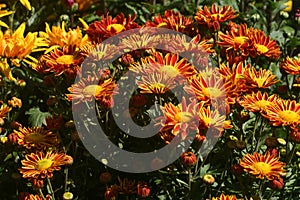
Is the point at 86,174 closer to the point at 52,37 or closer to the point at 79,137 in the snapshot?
the point at 79,137

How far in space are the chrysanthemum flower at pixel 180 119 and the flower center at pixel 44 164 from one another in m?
0.42

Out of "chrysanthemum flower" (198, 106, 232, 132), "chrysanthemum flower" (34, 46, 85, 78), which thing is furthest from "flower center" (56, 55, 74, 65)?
"chrysanthemum flower" (198, 106, 232, 132)

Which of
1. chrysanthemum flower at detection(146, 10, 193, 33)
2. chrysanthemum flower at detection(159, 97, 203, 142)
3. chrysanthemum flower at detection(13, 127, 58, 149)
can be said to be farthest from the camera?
chrysanthemum flower at detection(146, 10, 193, 33)

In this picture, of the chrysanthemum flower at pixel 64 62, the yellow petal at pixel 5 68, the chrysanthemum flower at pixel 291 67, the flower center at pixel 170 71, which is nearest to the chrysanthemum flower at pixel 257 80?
the chrysanthemum flower at pixel 291 67

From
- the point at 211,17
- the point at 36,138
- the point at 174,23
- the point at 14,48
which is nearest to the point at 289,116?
the point at 211,17

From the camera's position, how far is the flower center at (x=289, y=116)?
214 centimetres

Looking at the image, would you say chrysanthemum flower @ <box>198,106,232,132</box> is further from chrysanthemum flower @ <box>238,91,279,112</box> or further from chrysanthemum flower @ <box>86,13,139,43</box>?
chrysanthemum flower @ <box>86,13,139,43</box>

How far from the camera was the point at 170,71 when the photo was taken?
7.16 feet

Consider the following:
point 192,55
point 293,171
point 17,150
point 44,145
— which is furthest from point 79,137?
point 293,171

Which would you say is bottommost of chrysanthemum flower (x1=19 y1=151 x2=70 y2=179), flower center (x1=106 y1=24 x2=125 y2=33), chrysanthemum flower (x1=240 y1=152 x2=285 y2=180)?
chrysanthemum flower (x1=19 y1=151 x2=70 y2=179)

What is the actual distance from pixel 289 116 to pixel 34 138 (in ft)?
3.10

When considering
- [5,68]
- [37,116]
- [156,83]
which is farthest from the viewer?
[37,116]

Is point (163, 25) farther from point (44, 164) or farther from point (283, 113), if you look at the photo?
point (44, 164)

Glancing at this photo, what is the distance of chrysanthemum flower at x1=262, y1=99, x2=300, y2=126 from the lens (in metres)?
2.13
